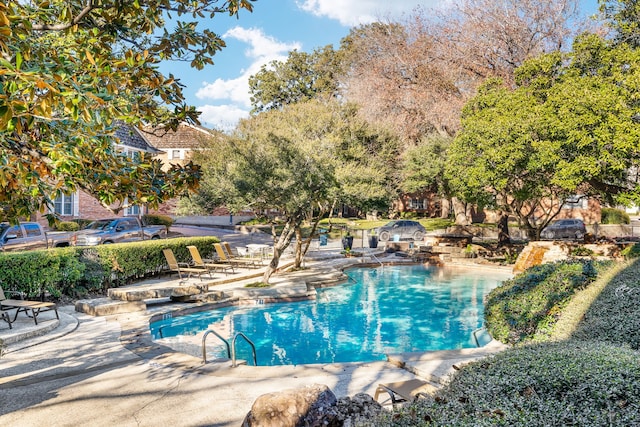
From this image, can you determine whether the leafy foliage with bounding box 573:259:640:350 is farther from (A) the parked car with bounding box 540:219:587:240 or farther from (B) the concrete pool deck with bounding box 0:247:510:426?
(A) the parked car with bounding box 540:219:587:240

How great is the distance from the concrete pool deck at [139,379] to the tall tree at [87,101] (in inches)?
106

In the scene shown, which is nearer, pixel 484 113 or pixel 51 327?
pixel 51 327

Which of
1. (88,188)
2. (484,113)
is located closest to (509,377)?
(88,188)

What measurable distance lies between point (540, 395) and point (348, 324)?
1001cm

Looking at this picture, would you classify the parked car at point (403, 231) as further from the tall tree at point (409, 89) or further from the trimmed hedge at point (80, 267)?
the trimmed hedge at point (80, 267)

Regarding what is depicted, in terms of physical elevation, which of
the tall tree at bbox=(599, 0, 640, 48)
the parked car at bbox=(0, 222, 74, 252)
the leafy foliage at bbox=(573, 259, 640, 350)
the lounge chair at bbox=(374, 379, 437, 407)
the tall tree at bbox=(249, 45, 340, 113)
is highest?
the tall tree at bbox=(249, 45, 340, 113)

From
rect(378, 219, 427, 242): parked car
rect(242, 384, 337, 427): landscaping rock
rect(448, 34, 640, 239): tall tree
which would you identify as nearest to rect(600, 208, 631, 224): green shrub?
rect(378, 219, 427, 242): parked car

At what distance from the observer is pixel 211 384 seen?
651 cm

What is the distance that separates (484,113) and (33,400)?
1872cm

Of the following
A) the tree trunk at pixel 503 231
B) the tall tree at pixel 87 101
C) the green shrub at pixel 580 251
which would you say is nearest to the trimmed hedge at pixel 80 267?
the tall tree at pixel 87 101

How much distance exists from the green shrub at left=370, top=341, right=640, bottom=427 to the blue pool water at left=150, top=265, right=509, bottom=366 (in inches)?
275

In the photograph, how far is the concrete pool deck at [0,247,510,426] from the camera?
5.48 meters

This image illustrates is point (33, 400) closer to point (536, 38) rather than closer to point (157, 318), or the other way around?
point (157, 318)

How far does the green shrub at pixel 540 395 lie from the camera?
9.35ft
